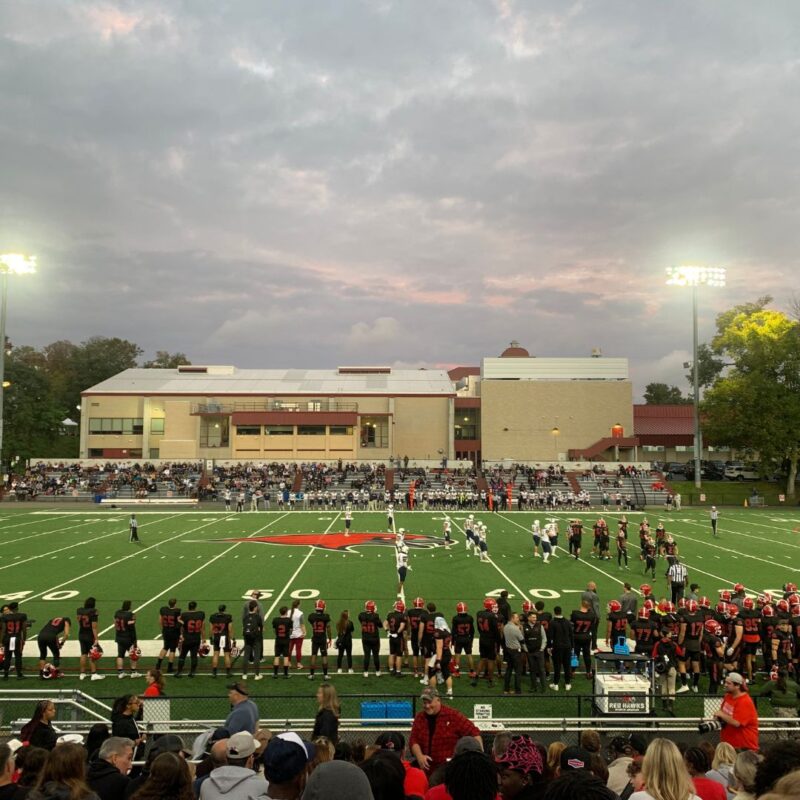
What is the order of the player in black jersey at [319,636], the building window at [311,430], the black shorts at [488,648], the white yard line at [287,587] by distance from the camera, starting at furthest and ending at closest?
the building window at [311,430] < the white yard line at [287,587] < the player in black jersey at [319,636] < the black shorts at [488,648]

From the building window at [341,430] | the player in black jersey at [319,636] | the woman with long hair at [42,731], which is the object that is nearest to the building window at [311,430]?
the building window at [341,430]

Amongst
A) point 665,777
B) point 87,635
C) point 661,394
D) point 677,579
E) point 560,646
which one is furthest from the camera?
point 661,394

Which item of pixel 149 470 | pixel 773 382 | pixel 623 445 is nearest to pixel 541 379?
pixel 623 445

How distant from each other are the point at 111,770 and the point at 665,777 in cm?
336

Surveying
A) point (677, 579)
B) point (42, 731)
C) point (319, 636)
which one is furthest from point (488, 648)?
point (42, 731)

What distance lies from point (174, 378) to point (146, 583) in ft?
160

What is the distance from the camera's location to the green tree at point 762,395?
46.7m

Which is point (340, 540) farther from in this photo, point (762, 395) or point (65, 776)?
point (762, 395)

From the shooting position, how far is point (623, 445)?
2254 inches

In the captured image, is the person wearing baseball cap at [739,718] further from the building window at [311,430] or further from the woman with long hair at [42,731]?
the building window at [311,430]

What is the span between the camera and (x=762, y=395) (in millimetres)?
47375

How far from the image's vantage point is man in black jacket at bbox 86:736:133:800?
13.9 ft

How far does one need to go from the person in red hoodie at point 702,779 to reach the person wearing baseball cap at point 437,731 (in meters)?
1.56

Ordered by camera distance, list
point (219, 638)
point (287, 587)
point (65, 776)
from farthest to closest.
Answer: point (287, 587)
point (219, 638)
point (65, 776)
